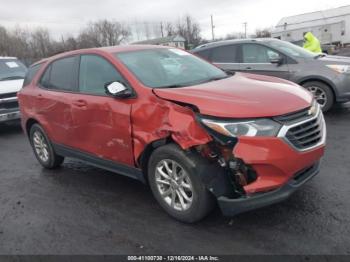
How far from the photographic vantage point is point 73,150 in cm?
507

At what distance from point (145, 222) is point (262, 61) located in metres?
5.65

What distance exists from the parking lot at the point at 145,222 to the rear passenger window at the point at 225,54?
164 inches

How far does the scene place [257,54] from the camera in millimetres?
8562

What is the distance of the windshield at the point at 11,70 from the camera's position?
33.2 feet

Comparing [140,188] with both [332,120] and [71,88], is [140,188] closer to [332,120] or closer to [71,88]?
[71,88]

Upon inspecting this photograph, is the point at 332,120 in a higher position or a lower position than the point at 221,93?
lower

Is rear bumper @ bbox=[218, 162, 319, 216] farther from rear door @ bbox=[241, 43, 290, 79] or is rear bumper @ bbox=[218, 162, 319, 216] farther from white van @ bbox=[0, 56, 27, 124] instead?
white van @ bbox=[0, 56, 27, 124]

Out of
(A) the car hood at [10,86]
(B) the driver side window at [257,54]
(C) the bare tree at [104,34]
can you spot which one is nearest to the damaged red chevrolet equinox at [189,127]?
(B) the driver side window at [257,54]

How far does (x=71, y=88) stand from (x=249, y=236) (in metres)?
→ 2.91

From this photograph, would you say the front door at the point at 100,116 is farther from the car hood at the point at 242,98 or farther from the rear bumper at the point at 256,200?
the rear bumper at the point at 256,200

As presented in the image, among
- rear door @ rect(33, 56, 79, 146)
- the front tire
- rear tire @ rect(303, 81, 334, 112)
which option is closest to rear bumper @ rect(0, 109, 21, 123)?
rear door @ rect(33, 56, 79, 146)

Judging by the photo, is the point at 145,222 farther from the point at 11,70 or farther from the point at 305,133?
the point at 11,70

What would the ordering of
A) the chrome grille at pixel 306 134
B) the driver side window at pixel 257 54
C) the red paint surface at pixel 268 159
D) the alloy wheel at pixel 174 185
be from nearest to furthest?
the red paint surface at pixel 268 159, the chrome grille at pixel 306 134, the alloy wheel at pixel 174 185, the driver side window at pixel 257 54

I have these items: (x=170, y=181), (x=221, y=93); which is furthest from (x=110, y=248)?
(x=221, y=93)
